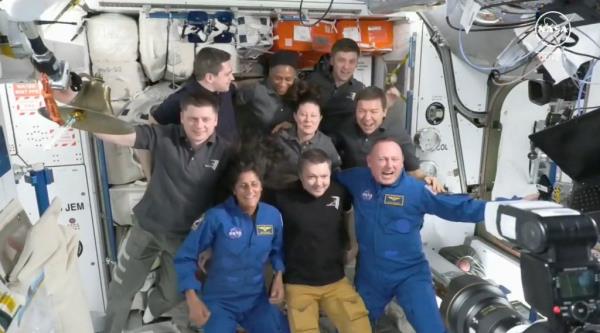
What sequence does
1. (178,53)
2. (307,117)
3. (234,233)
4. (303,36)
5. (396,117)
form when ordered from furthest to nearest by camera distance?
1. (396,117)
2. (303,36)
3. (178,53)
4. (307,117)
5. (234,233)

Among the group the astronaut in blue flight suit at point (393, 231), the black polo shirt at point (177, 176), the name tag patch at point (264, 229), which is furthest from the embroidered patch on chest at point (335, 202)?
the black polo shirt at point (177, 176)

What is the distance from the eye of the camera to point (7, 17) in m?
1.59

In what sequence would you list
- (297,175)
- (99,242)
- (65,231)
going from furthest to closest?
(99,242) < (297,175) < (65,231)

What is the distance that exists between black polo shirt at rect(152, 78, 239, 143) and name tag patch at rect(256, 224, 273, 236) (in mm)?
679

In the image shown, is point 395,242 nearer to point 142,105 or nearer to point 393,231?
point 393,231

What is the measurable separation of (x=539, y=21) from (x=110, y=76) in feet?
9.96

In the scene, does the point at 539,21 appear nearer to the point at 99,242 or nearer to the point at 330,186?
the point at 330,186

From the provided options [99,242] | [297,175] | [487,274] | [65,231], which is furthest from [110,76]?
[487,274]

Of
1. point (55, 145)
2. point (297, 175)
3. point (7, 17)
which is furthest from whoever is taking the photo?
point (55, 145)

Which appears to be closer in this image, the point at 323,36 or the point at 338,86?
the point at 338,86

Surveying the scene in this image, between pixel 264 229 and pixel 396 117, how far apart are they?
2.12 m

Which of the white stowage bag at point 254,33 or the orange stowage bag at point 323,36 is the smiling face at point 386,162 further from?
the white stowage bag at point 254,33

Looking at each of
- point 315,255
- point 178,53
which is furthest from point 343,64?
point 315,255

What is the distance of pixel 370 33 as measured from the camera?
4402 mm
